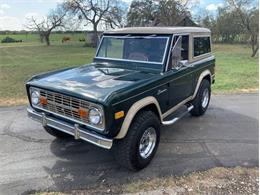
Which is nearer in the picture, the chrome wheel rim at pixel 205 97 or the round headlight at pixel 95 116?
the round headlight at pixel 95 116

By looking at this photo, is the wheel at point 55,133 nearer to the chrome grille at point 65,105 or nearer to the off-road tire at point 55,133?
the off-road tire at point 55,133

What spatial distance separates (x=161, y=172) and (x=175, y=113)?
155 cm

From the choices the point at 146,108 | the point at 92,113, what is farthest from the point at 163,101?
the point at 92,113

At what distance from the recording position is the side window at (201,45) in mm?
5109

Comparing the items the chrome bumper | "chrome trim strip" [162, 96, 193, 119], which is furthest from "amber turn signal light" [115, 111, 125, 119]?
"chrome trim strip" [162, 96, 193, 119]

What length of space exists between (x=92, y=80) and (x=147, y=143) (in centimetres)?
122

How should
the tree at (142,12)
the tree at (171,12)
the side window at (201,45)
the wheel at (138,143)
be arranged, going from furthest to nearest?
the tree at (142,12), the tree at (171,12), the side window at (201,45), the wheel at (138,143)

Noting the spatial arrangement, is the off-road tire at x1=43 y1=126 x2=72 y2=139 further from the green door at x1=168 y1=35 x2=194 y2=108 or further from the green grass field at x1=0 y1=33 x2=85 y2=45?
the green grass field at x1=0 y1=33 x2=85 y2=45

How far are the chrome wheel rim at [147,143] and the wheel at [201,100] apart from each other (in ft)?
6.30

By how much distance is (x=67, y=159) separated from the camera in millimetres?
3895

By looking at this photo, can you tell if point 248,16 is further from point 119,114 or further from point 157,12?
point 119,114

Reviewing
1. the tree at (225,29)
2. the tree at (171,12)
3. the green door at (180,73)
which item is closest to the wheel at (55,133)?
the green door at (180,73)

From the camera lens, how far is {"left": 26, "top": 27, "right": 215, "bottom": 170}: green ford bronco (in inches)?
123

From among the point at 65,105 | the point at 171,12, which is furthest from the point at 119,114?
the point at 171,12
